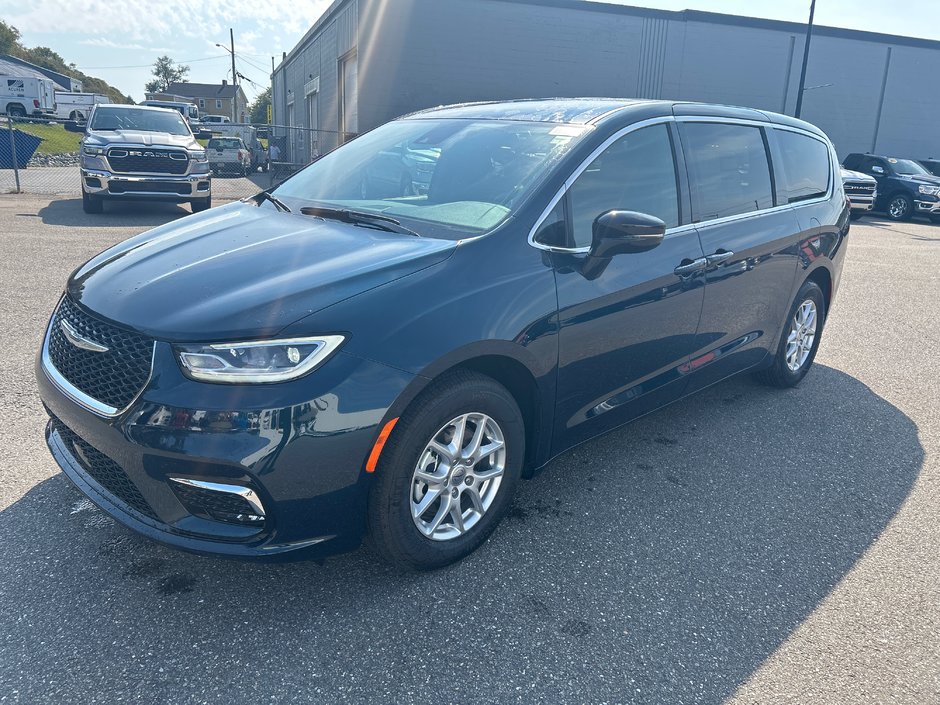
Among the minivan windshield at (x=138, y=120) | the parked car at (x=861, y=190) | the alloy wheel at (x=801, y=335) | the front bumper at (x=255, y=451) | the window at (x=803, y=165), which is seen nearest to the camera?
the front bumper at (x=255, y=451)

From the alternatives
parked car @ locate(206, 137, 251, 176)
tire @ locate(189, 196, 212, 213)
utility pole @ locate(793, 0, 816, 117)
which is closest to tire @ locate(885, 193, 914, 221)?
utility pole @ locate(793, 0, 816, 117)

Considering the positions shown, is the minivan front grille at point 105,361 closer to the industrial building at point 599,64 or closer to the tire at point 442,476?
the tire at point 442,476

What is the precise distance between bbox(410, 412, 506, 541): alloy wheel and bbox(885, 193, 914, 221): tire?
2098cm

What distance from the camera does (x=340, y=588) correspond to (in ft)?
8.84

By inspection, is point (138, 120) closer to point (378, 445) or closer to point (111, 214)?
point (111, 214)

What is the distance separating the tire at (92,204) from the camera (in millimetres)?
12273

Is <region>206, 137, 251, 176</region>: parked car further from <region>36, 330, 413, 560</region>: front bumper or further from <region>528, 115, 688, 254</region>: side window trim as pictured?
<region>36, 330, 413, 560</region>: front bumper

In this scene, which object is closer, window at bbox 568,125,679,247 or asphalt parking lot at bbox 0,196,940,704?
asphalt parking lot at bbox 0,196,940,704

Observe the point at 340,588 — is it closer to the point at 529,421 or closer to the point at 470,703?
the point at 470,703

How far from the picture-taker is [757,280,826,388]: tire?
15.9ft

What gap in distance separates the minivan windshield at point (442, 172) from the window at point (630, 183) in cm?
18

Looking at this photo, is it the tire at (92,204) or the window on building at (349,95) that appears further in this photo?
the window on building at (349,95)

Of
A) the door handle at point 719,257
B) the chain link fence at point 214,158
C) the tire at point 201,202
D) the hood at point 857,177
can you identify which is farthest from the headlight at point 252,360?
the hood at point 857,177

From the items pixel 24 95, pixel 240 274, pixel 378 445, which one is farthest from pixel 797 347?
pixel 24 95
